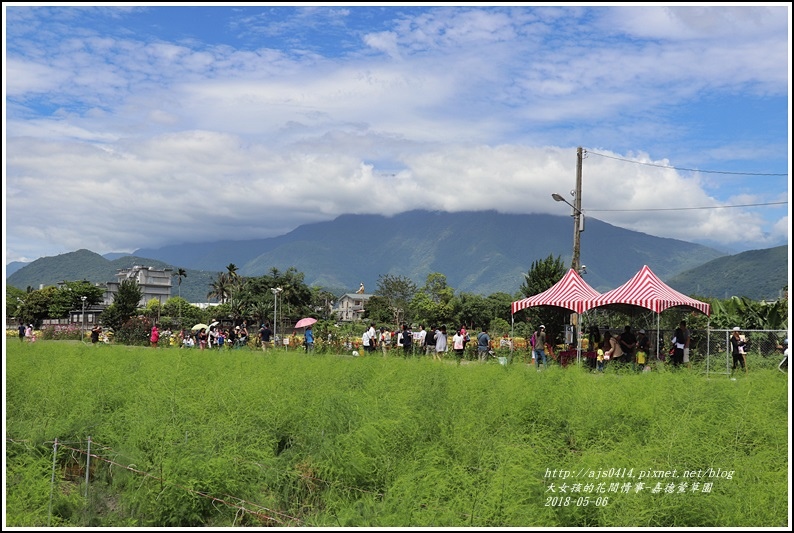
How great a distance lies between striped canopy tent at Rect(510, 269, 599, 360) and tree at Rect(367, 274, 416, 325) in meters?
70.4

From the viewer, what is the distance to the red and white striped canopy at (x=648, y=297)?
19516 millimetres

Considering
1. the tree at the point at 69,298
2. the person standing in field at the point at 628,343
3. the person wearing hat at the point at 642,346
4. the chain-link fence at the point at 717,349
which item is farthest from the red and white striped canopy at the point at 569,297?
the tree at the point at 69,298

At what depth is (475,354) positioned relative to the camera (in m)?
26.8

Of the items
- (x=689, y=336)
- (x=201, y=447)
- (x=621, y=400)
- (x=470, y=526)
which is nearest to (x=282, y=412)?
(x=201, y=447)

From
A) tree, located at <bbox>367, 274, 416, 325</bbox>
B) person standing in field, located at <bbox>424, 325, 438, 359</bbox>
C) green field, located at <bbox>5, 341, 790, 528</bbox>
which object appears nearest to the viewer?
green field, located at <bbox>5, 341, 790, 528</bbox>

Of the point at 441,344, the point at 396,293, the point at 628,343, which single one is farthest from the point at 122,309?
the point at 628,343

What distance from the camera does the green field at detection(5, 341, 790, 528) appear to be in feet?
21.7

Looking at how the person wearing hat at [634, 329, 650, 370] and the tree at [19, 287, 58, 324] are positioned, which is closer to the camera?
the person wearing hat at [634, 329, 650, 370]

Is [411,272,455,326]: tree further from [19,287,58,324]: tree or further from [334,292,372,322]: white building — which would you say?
[334,292,372,322]: white building

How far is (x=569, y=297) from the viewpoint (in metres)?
21.8

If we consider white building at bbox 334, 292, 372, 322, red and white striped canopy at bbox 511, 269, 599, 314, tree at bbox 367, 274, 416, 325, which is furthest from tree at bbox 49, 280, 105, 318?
red and white striped canopy at bbox 511, 269, 599, 314

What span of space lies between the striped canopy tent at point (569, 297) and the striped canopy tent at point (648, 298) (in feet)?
1.02

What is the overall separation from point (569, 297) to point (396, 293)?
77574mm

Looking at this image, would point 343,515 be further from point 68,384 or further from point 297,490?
point 68,384
